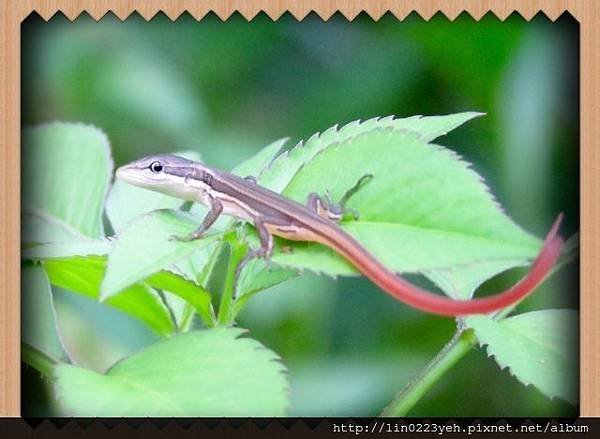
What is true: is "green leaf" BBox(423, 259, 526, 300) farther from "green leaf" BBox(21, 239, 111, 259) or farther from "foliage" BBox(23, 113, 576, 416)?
"green leaf" BBox(21, 239, 111, 259)

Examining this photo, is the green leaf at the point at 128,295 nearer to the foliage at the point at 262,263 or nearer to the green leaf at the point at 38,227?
the foliage at the point at 262,263

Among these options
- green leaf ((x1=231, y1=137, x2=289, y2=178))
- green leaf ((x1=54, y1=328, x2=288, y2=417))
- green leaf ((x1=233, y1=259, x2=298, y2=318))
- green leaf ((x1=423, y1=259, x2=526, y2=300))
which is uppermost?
green leaf ((x1=231, y1=137, x2=289, y2=178))

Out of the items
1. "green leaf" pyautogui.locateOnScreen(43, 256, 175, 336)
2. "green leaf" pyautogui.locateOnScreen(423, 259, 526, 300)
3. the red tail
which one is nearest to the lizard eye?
"green leaf" pyautogui.locateOnScreen(43, 256, 175, 336)

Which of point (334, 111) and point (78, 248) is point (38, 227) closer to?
point (78, 248)

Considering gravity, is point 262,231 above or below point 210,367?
above

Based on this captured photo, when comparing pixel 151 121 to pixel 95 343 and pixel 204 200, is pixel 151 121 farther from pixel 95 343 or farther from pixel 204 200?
pixel 95 343

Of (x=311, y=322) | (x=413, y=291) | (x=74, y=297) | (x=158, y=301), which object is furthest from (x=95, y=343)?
(x=413, y=291)
